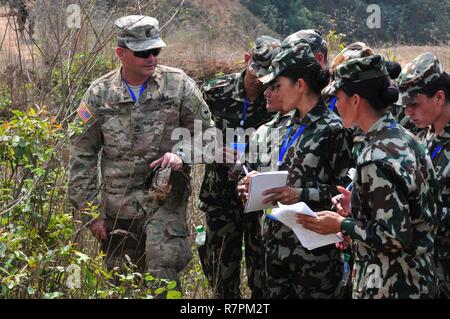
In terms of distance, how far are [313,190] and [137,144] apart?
1.36 metres

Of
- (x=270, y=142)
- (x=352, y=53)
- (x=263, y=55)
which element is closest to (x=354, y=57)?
(x=352, y=53)

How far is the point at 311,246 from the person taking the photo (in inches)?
171

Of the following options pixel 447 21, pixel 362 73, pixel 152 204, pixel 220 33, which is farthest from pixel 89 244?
pixel 447 21

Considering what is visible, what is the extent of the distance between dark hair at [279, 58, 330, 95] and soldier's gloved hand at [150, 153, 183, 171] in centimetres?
94

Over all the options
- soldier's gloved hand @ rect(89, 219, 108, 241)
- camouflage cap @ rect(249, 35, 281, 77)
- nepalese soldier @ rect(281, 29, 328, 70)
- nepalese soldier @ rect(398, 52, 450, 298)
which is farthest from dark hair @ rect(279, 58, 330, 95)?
soldier's gloved hand @ rect(89, 219, 108, 241)

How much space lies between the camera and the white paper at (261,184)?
4602 millimetres

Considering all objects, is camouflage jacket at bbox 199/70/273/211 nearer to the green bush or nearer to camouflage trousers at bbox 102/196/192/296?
camouflage trousers at bbox 102/196/192/296

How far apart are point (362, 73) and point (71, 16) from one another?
2.87 metres

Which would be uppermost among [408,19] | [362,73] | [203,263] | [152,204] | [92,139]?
[362,73]

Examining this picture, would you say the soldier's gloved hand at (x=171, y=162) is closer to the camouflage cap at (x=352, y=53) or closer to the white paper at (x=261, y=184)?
the white paper at (x=261, y=184)

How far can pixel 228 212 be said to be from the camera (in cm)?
596

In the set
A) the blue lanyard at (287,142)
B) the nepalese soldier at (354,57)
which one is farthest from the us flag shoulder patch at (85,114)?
the nepalese soldier at (354,57)

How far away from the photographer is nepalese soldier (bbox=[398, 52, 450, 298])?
4.59m
